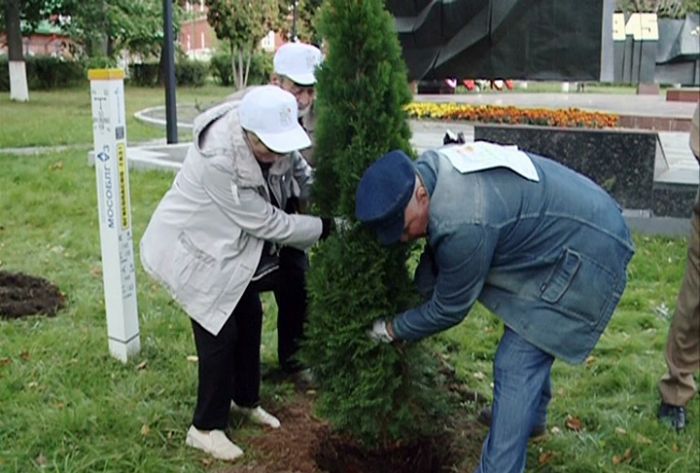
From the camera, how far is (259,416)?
357cm

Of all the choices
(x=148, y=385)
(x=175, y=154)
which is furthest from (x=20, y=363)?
(x=175, y=154)

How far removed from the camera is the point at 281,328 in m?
3.91

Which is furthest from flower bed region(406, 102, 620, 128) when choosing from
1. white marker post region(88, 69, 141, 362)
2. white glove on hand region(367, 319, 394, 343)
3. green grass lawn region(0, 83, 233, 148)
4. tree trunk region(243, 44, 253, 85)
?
tree trunk region(243, 44, 253, 85)

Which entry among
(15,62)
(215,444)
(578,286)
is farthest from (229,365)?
(15,62)

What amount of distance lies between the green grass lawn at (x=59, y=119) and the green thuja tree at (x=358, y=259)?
32.7 ft

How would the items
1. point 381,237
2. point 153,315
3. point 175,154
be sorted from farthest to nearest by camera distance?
point 175,154 < point 153,315 < point 381,237

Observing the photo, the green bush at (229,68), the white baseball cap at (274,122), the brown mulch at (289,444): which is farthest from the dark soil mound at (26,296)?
the green bush at (229,68)

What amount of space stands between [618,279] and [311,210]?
1.16m

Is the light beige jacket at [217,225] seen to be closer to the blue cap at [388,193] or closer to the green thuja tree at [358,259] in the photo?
the green thuja tree at [358,259]

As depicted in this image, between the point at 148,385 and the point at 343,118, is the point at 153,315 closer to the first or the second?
the point at 148,385

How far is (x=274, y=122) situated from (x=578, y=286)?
1.15 m

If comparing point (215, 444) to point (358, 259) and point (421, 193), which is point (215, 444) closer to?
point (358, 259)

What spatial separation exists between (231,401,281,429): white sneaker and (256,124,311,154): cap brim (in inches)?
51.7

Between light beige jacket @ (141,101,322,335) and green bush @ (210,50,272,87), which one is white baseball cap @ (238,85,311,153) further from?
green bush @ (210,50,272,87)
